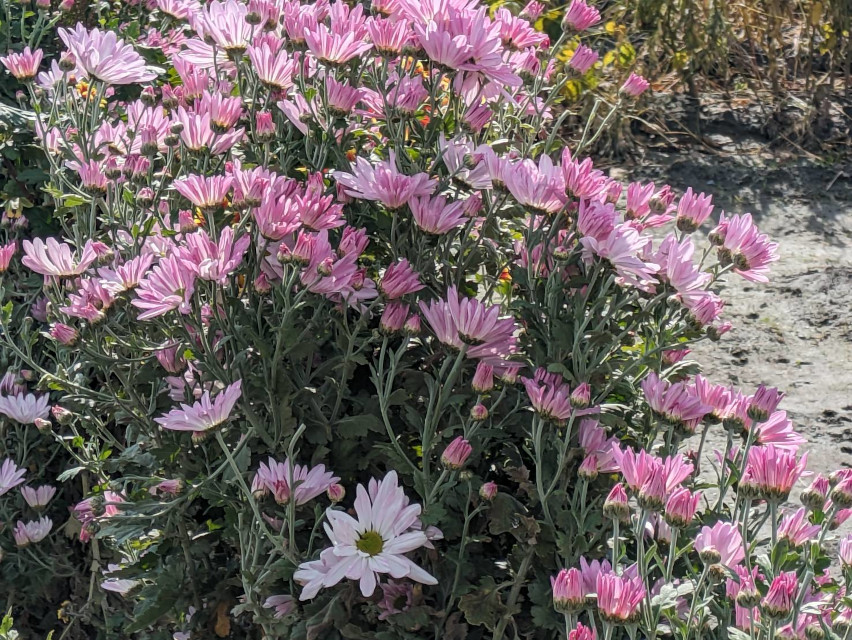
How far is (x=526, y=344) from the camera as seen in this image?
1.94 meters

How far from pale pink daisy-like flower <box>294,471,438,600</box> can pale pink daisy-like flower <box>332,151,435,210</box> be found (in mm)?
454

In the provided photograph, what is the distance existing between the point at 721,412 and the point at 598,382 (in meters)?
0.21

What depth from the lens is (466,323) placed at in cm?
173

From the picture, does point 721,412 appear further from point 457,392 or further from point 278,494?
point 278,494

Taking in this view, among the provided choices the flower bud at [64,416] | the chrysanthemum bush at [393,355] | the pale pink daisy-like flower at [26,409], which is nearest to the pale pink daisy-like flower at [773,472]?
the chrysanthemum bush at [393,355]

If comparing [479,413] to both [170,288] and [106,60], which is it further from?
[106,60]

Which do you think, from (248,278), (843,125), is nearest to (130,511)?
(248,278)

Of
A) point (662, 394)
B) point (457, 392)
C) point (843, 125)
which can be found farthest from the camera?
point (843, 125)

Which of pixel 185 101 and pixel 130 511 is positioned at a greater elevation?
pixel 185 101

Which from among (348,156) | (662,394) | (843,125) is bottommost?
(843,125)

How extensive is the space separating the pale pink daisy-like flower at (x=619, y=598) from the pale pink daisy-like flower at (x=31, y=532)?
1.58 metres

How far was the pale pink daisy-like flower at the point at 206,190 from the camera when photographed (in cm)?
175

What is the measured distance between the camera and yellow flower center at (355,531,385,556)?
171 cm

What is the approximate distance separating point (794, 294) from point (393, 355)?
203 cm
